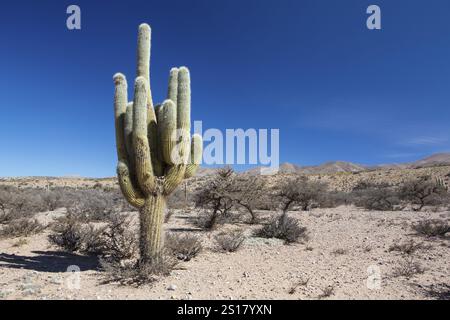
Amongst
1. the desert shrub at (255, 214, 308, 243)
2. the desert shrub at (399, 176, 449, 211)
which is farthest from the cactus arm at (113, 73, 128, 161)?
the desert shrub at (399, 176, 449, 211)

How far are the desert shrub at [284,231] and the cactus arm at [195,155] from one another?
3.44m

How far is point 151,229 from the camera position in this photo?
17.7ft

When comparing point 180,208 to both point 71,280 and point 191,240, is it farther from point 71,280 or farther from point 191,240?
point 71,280

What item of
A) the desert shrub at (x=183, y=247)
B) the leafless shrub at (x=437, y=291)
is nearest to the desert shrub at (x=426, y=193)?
the leafless shrub at (x=437, y=291)

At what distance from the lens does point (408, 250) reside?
22.2 ft

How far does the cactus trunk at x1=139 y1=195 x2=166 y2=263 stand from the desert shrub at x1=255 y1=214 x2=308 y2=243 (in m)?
3.93

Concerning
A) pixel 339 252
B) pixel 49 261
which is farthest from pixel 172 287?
pixel 339 252

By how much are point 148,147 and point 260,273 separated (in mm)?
2909

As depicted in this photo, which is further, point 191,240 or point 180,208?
point 180,208

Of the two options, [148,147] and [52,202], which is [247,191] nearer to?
[148,147]

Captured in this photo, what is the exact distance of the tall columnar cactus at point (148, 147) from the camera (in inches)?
211
